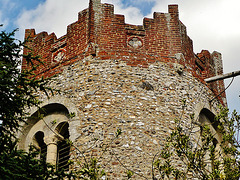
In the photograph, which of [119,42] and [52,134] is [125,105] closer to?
[119,42]

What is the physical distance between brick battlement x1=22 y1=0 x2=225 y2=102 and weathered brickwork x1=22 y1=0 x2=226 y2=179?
3cm

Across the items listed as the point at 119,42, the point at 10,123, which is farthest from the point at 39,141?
the point at 10,123

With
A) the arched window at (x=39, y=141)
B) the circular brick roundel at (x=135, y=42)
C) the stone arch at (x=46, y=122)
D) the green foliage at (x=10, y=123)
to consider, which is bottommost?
the green foliage at (x=10, y=123)

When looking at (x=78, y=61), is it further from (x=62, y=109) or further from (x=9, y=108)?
(x=9, y=108)

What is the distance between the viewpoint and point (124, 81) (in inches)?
509

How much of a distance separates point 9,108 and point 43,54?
6.09 meters

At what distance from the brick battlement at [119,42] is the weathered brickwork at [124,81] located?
29 millimetres

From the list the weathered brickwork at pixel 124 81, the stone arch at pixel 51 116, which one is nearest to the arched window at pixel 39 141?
the stone arch at pixel 51 116

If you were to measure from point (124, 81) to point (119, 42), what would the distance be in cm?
148

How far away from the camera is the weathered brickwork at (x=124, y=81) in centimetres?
1180

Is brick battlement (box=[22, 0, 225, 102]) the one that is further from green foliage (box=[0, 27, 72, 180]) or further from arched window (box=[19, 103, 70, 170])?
green foliage (box=[0, 27, 72, 180])

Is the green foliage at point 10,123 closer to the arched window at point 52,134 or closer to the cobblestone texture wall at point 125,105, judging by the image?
the cobblestone texture wall at point 125,105

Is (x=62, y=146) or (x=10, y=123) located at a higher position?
(x=62, y=146)

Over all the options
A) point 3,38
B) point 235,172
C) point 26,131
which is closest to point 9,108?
point 3,38
